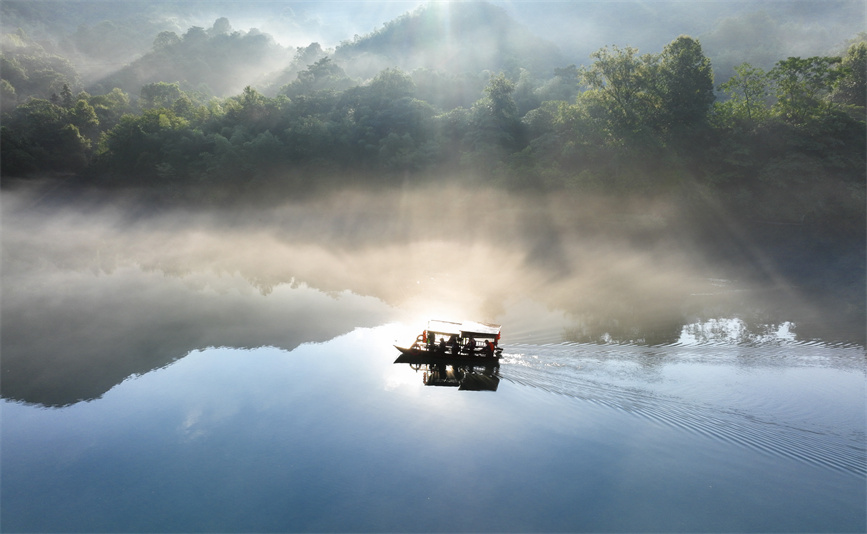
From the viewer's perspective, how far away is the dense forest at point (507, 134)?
48719mm

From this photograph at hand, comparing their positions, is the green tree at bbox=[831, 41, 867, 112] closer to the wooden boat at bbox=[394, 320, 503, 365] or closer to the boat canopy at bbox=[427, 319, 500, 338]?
the boat canopy at bbox=[427, 319, 500, 338]

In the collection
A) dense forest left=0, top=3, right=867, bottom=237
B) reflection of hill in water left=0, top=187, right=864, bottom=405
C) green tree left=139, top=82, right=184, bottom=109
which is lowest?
reflection of hill in water left=0, top=187, right=864, bottom=405

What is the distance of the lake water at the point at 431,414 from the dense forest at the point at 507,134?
19.9 meters

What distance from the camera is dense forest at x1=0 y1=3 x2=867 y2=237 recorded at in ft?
160

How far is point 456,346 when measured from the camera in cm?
2166

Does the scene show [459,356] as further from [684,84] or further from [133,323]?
[684,84]

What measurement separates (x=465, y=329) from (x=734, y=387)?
11.0 metres

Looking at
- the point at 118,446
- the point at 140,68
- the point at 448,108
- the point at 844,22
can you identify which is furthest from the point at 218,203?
the point at 844,22

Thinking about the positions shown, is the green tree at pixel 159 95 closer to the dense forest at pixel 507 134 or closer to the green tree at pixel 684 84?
the dense forest at pixel 507 134

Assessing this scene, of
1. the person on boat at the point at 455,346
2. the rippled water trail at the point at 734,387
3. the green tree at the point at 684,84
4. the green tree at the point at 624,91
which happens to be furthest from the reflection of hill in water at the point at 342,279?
the green tree at the point at 684,84

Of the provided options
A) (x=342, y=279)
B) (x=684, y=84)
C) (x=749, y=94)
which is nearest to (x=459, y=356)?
(x=342, y=279)

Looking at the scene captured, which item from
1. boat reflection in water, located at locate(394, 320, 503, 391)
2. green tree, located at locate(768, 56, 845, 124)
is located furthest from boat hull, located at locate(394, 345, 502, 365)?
green tree, located at locate(768, 56, 845, 124)

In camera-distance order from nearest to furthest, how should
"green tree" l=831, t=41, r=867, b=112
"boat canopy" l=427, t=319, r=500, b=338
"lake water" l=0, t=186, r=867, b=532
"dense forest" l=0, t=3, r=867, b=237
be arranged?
1. "lake water" l=0, t=186, r=867, b=532
2. "boat canopy" l=427, t=319, r=500, b=338
3. "dense forest" l=0, t=3, r=867, b=237
4. "green tree" l=831, t=41, r=867, b=112

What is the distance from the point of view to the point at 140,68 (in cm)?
14800
